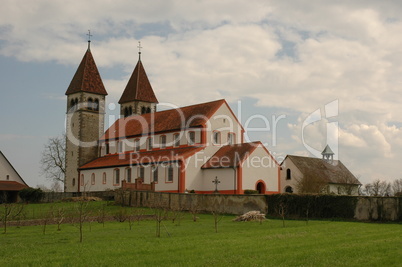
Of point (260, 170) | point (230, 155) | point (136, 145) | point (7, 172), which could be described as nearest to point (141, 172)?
point (136, 145)

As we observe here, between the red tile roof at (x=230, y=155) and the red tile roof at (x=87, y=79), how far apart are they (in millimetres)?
23362

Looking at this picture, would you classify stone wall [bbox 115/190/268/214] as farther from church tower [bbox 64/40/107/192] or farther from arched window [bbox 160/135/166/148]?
church tower [bbox 64/40/107/192]

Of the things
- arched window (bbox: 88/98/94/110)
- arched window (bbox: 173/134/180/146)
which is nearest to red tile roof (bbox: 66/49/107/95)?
arched window (bbox: 88/98/94/110)

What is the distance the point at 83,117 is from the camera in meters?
65.2

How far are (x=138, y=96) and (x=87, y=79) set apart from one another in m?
7.22

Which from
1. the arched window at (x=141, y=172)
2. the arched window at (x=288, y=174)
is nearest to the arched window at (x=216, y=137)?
the arched window at (x=141, y=172)

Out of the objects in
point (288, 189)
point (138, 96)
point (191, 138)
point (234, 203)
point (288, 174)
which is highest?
point (138, 96)

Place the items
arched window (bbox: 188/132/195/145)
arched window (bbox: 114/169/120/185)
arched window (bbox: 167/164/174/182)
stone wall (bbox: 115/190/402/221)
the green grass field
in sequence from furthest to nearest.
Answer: arched window (bbox: 114/169/120/185) < arched window (bbox: 188/132/195/145) < arched window (bbox: 167/164/174/182) < stone wall (bbox: 115/190/402/221) < the green grass field

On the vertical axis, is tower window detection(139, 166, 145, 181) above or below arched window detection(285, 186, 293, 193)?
above

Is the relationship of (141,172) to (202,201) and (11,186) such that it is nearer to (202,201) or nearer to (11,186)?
(202,201)

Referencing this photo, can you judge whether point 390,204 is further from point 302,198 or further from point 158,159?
point 158,159

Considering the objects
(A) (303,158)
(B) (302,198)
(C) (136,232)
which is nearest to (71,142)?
(A) (303,158)

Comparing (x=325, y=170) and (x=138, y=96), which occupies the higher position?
(x=138, y=96)

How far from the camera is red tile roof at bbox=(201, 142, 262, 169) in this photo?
155 feet
